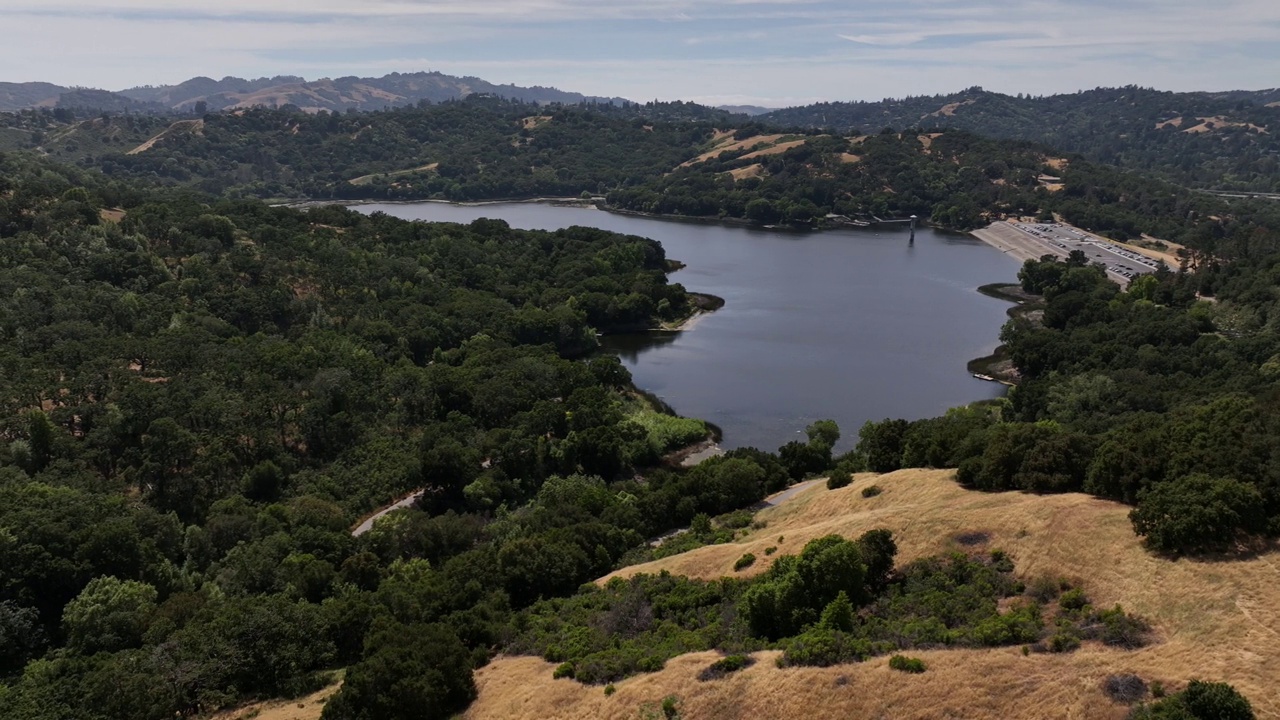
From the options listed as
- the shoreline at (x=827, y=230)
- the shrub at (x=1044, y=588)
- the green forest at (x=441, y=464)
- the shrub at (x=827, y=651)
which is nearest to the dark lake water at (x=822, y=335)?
the shoreline at (x=827, y=230)

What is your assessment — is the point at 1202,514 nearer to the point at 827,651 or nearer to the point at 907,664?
the point at 907,664

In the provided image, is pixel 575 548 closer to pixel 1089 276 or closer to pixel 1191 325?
pixel 1191 325

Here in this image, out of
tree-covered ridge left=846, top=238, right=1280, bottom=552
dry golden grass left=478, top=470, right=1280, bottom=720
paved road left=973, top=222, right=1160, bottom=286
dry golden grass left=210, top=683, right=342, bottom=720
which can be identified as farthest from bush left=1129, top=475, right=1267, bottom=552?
paved road left=973, top=222, right=1160, bottom=286

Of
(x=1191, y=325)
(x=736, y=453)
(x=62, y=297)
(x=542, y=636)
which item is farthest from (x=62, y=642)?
(x=1191, y=325)

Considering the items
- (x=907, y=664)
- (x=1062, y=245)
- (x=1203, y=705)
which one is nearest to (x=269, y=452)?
(x=907, y=664)

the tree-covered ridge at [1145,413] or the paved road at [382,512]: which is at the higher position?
the tree-covered ridge at [1145,413]

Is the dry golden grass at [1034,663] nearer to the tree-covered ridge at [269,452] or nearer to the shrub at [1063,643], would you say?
the shrub at [1063,643]
